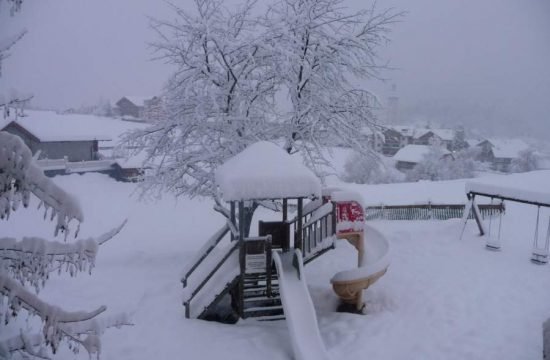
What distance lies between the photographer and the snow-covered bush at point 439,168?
4828 cm

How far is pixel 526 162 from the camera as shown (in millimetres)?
55250

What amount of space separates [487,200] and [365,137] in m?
16.7

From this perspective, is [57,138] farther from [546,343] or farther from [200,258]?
[546,343]

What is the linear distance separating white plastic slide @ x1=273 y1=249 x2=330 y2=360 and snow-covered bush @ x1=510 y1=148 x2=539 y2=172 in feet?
190

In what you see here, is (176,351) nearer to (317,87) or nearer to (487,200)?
(317,87)

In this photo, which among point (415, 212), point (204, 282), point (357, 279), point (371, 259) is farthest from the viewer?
point (415, 212)

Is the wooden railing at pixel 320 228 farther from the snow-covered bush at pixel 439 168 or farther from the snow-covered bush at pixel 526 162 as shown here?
the snow-covered bush at pixel 526 162

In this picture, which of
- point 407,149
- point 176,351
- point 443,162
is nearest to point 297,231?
point 176,351

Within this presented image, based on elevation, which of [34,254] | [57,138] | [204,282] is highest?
[57,138]

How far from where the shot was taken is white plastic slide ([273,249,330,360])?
21.4 feet

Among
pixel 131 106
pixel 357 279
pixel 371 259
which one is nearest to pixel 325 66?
pixel 371 259

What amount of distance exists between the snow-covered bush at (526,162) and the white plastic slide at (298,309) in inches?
2278

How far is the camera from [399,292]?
31.1 feet

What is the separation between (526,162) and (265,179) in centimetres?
5941
